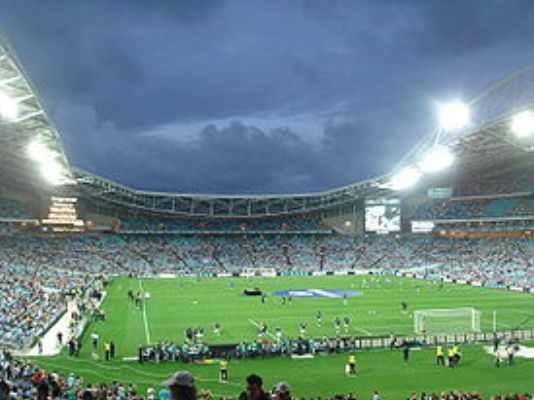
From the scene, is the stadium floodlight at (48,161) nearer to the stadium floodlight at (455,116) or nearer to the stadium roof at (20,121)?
the stadium roof at (20,121)

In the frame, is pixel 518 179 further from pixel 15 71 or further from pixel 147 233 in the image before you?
pixel 15 71

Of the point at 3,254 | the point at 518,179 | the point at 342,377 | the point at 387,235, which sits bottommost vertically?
the point at 342,377

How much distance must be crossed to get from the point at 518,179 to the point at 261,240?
132 feet

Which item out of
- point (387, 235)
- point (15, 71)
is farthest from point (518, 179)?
point (15, 71)

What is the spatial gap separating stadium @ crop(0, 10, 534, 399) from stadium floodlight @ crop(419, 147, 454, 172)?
1.20 feet

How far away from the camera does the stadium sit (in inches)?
1047

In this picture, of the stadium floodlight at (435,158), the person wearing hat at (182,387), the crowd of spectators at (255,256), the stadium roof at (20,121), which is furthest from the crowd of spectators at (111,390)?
the stadium floodlight at (435,158)

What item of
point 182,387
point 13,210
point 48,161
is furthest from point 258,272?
point 182,387

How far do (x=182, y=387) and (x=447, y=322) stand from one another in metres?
35.0

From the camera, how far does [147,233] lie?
312ft

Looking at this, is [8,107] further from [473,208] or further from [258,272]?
[473,208]

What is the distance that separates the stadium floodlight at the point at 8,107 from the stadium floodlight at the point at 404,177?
47030 mm

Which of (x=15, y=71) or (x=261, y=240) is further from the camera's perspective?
(x=261, y=240)

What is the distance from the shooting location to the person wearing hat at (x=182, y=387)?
4320 mm
